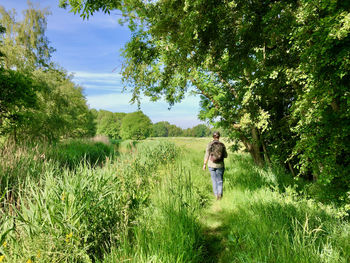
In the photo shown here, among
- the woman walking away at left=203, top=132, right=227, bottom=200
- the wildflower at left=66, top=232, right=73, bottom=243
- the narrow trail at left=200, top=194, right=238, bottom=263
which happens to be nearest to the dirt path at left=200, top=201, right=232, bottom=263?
the narrow trail at left=200, top=194, right=238, bottom=263

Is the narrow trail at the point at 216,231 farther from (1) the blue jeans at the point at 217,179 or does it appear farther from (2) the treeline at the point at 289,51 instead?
(2) the treeline at the point at 289,51

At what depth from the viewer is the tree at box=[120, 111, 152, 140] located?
59.4 meters

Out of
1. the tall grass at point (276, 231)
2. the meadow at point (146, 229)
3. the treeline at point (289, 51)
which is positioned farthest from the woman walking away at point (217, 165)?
the treeline at point (289, 51)

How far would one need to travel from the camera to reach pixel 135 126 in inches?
2363

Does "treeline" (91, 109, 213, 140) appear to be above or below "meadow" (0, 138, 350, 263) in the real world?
above

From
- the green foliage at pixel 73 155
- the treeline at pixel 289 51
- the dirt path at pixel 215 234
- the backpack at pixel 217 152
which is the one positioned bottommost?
the dirt path at pixel 215 234

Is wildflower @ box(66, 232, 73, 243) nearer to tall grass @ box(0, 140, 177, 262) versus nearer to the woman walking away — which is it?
tall grass @ box(0, 140, 177, 262)

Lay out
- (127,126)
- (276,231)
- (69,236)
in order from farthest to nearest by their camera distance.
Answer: (127,126)
(276,231)
(69,236)

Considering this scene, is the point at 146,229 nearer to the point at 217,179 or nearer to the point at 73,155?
the point at 217,179

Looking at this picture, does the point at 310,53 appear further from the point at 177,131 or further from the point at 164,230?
the point at 177,131

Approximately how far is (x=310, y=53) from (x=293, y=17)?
1367 mm

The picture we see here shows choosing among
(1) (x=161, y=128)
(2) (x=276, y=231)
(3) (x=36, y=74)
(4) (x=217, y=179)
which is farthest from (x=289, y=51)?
(1) (x=161, y=128)

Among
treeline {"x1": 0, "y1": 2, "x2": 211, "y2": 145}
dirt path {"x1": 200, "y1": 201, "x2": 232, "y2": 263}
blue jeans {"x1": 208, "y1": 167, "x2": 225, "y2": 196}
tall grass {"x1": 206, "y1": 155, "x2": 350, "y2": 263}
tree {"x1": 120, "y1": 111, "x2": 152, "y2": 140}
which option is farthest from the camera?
tree {"x1": 120, "y1": 111, "x2": 152, "y2": 140}

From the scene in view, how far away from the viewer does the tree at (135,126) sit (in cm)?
5937
